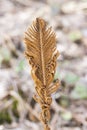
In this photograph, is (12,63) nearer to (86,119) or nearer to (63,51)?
→ (63,51)

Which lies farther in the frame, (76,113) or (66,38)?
(66,38)

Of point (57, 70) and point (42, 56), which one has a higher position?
point (57, 70)

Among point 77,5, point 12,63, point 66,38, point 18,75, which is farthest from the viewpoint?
point 77,5

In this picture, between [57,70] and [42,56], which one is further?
[57,70]

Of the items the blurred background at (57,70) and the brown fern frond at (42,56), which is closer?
the brown fern frond at (42,56)

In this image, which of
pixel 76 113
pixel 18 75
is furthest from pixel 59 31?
pixel 76 113
